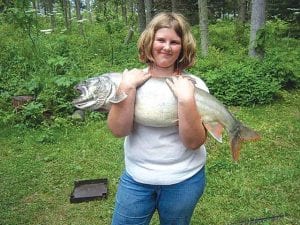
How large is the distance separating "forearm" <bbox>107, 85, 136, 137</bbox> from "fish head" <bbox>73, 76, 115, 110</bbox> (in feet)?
0.21

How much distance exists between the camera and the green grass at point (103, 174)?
15.5ft

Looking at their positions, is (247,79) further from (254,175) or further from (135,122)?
(135,122)

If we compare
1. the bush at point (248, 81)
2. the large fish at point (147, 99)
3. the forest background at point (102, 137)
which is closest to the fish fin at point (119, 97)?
the large fish at point (147, 99)

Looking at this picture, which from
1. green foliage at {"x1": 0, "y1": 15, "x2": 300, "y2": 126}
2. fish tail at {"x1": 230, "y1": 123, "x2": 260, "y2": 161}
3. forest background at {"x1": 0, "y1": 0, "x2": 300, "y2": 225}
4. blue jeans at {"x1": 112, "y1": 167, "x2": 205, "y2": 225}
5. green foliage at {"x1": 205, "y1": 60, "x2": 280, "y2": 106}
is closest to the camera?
blue jeans at {"x1": 112, "y1": 167, "x2": 205, "y2": 225}

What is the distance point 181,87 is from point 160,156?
41 centimetres

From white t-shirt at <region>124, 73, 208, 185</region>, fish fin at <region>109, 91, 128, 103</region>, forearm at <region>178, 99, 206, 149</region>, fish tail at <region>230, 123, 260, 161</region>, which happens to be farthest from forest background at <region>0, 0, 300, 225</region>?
fish fin at <region>109, 91, 128, 103</region>

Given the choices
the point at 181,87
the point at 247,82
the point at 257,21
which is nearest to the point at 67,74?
the point at 247,82

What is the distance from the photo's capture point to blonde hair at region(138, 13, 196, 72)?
216 cm

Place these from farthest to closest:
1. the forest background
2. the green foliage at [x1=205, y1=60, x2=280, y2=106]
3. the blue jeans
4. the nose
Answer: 1. the green foliage at [x1=205, y1=60, x2=280, y2=106]
2. the forest background
3. the blue jeans
4. the nose

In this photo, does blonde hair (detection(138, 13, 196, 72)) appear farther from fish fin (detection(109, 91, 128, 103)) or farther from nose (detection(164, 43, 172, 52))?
fish fin (detection(109, 91, 128, 103))

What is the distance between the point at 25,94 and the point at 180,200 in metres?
6.55

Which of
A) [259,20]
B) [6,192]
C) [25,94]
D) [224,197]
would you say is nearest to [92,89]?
[224,197]

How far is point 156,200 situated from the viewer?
2377 millimetres

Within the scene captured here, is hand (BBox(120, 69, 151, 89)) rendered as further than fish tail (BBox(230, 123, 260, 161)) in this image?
No
